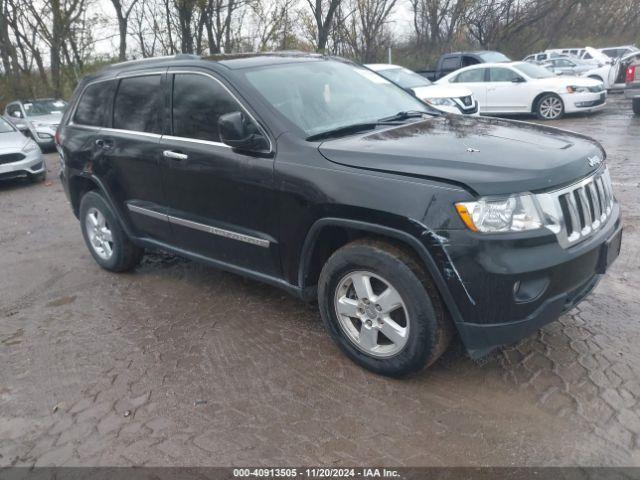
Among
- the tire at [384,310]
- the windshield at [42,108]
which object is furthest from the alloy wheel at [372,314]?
the windshield at [42,108]

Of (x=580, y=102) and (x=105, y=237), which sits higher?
(x=580, y=102)

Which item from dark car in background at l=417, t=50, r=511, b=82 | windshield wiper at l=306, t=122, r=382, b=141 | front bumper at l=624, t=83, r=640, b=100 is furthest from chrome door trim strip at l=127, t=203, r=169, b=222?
dark car in background at l=417, t=50, r=511, b=82

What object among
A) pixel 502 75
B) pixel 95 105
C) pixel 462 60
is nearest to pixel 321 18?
pixel 462 60

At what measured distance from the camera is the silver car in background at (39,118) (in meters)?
15.5

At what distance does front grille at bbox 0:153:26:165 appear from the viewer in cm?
1029

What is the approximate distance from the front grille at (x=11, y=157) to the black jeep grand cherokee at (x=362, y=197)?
6689mm

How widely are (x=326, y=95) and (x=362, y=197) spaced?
1240mm

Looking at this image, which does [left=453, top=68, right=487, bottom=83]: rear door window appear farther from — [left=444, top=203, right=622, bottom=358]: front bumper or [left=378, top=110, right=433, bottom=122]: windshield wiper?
[left=444, top=203, right=622, bottom=358]: front bumper

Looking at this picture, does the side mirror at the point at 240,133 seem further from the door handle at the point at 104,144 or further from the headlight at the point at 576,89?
the headlight at the point at 576,89

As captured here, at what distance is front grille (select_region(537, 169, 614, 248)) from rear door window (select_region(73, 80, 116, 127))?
3.73m

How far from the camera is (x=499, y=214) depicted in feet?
9.03

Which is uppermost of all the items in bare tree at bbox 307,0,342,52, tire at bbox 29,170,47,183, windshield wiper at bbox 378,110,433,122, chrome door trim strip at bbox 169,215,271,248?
bare tree at bbox 307,0,342,52

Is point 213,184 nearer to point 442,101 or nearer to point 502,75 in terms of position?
point 442,101

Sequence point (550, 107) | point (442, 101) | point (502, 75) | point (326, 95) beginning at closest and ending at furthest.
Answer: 1. point (326, 95)
2. point (442, 101)
3. point (550, 107)
4. point (502, 75)
